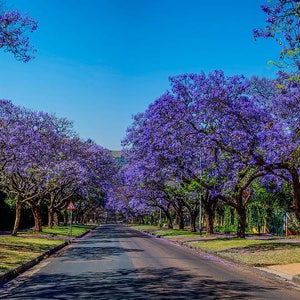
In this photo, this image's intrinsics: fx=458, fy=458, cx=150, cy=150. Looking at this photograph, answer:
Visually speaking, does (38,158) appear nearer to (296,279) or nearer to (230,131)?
(230,131)

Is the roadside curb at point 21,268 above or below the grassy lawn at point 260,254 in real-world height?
below

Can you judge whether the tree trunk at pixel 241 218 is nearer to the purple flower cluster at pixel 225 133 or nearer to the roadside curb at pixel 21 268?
the purple flower cluster at pixel 225 133

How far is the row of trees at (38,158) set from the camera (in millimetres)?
23594

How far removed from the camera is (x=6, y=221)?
46.7 meters

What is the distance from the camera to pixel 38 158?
28125 millimetres

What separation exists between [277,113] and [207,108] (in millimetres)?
3838

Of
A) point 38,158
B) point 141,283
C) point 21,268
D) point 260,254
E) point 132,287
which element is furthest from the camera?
point 38,158

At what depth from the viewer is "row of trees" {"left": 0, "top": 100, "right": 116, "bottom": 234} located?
2359cm

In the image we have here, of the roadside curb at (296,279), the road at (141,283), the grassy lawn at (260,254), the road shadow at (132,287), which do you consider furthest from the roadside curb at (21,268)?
the grassy lawn at (260,254)

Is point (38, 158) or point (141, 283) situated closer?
point (141, 283)

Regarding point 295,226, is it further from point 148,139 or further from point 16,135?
point 16,135

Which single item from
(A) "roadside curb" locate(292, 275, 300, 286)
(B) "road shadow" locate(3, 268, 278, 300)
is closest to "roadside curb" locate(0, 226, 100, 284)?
(B) "road shadow" locate(3, 268, 278, 300)

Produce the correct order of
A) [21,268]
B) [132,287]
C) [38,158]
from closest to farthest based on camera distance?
[132,287], [21,268], [38,158]

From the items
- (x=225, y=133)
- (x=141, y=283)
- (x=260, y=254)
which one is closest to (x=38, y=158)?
(x=225, y=133)
